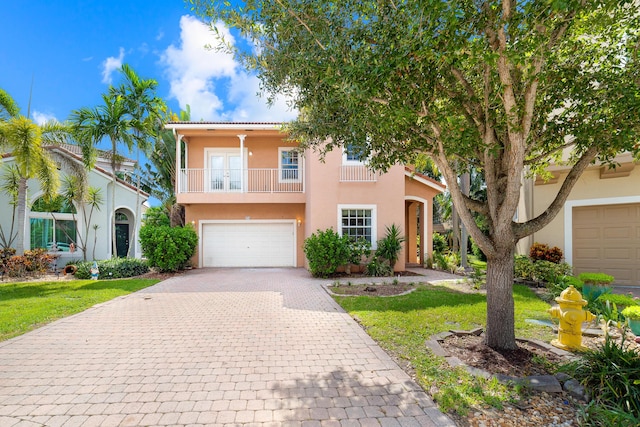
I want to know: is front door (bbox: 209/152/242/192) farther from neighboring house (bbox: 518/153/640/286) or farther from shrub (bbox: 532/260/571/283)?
neighboring house (bbox: 518/153/640/286)

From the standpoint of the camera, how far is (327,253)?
11.4 m

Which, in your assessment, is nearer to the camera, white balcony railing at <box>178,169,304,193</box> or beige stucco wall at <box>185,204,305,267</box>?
white balcony railing at <box>178,169,304,193</box>

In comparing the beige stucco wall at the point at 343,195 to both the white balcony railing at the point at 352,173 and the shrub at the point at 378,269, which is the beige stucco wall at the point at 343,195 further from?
the shrub at the point at 378,269

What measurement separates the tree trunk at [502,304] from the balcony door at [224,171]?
12.1 meters

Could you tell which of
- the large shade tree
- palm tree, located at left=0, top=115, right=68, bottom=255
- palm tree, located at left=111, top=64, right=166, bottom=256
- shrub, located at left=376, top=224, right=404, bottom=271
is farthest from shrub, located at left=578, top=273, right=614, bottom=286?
palm tree, located at left=0, top=115, right=68, bottom=255

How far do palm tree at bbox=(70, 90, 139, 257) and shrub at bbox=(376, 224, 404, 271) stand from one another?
11.5m

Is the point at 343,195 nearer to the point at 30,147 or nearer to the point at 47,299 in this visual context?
the point at 47,299

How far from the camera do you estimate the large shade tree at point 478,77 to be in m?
3.58

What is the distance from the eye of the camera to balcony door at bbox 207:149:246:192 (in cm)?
1453

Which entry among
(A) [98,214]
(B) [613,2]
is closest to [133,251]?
(A) [98,214]

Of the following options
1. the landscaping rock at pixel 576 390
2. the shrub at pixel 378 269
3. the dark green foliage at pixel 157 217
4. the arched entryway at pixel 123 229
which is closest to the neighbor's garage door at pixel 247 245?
the shrub at pixel 378 269

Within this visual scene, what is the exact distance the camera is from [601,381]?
3182 mm

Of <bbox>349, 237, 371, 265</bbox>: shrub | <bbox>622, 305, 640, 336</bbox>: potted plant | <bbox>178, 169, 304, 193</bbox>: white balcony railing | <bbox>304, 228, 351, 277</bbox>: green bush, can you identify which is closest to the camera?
<bbox>622, 305, 640, 336</bbox>: potted plant

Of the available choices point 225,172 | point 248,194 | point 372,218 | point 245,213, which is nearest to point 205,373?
point 372,218
